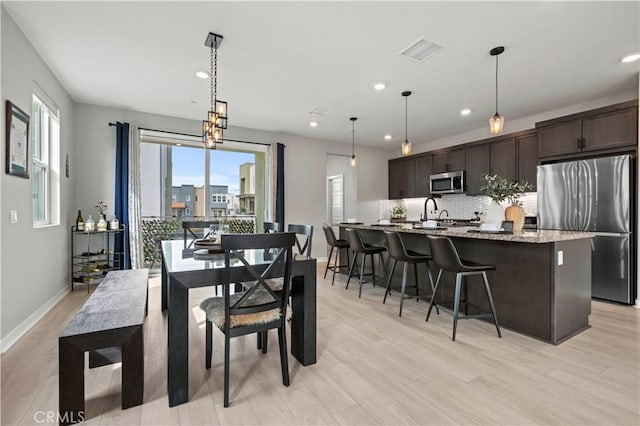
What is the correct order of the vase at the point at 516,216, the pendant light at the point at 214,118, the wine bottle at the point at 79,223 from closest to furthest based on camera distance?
1. the pendant light at the point at 214,118
2. the vase at the point at 516,216
3. the wine bottle at the point at 79,223

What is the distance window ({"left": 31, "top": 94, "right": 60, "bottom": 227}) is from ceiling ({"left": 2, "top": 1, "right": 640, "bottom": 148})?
0.52 meters

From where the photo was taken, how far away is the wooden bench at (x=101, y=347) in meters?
1.57

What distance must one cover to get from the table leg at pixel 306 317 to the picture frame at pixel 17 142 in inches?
104

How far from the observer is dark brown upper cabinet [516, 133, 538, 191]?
4.86m

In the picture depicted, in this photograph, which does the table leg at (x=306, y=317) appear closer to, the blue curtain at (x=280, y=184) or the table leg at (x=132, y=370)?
the table leg at (x=132, y=370)

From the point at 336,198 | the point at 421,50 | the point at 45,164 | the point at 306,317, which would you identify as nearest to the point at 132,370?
the point at 306,317

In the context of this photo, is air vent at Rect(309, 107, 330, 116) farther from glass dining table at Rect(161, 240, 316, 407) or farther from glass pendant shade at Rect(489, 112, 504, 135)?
glass dining table at Rect(161, 240, 316, 407)

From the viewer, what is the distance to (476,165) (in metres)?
5.77

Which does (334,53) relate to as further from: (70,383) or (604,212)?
(604,212)

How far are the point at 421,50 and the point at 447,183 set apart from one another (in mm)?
3701

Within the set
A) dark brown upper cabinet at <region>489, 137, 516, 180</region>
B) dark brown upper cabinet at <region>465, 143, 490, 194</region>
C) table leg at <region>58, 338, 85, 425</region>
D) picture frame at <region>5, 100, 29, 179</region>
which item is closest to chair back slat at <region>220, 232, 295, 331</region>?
table leg at <region>58, 338, 85, 425</region>

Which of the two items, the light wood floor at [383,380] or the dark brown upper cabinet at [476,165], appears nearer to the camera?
the light wood floor at [383,380]

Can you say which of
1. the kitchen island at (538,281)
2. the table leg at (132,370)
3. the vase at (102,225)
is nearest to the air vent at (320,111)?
the kitchen island at (538,281)

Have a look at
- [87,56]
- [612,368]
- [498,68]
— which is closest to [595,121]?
[498,68]
